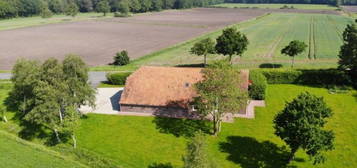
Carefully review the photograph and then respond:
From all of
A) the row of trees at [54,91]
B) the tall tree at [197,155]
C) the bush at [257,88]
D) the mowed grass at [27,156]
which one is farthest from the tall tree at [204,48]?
the tall tree at [197,155]

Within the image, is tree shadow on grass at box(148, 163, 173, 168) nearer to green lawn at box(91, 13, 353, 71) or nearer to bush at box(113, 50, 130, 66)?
green lawn at box(91, 13, 353, 71)

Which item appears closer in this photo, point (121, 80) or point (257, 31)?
point (121, 80)

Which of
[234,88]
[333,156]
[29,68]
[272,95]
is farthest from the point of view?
[272,95]

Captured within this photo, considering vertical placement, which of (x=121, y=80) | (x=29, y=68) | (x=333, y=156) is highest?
(x=29, y=68)

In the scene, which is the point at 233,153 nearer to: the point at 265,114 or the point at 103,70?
the point at 265,114

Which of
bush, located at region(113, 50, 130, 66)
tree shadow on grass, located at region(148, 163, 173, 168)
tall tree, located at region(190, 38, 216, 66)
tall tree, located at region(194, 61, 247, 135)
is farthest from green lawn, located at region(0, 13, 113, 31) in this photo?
tree shadow on grass, located at region(148, 163, 173, 168)

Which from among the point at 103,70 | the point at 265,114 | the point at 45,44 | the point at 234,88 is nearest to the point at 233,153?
the point at 234,88

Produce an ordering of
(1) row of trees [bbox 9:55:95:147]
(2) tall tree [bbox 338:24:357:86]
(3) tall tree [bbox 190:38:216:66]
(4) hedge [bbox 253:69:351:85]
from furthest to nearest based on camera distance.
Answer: (3) tall tree [bbox 190:38:216:66], (4) hedge [bbox 253:69:351:85], (2) tall tree [bbox 338:24:357:86], (1) row of trees [bbox 9:55:95:147]
